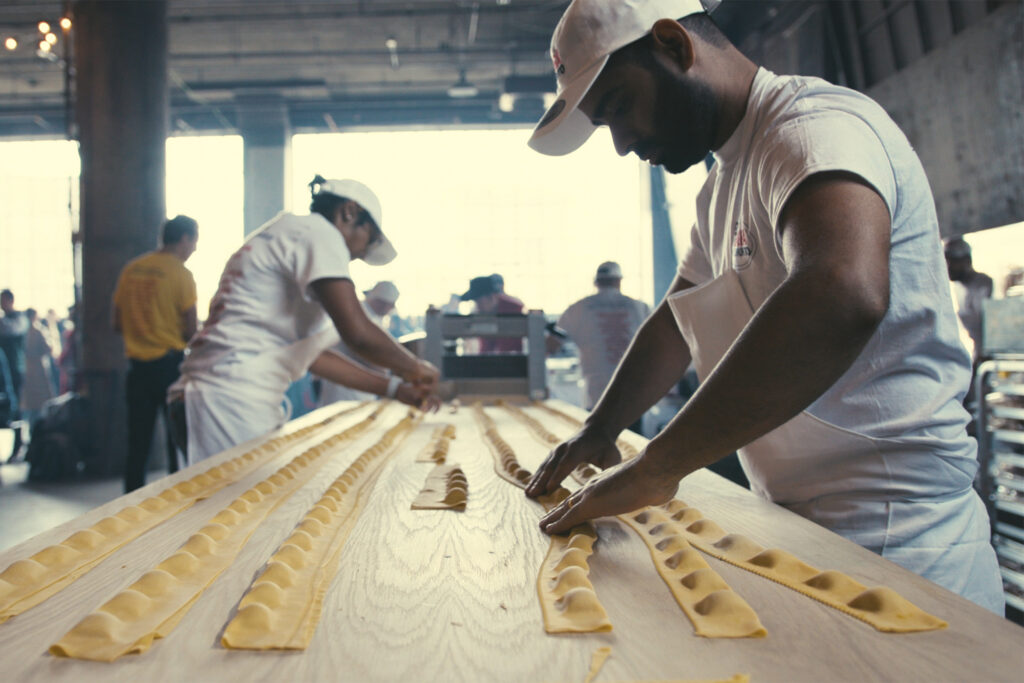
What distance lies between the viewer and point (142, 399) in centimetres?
416

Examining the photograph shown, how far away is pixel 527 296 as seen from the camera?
13445 millimetres

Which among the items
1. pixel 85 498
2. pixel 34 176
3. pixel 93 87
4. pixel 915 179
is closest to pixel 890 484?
pixel 915 179

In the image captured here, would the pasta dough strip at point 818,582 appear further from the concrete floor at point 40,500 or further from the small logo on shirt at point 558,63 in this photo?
the concrete floor at point 40,500

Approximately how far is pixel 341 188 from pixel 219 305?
0.56m

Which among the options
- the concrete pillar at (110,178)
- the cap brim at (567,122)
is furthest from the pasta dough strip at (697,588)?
the concrete pillar at (110,178)

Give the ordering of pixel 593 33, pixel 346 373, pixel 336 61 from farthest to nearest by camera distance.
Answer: pixel 336 61 < pixel 346 373 < pixel 593 33

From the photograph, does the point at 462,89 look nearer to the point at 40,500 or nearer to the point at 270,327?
the point at 40,500

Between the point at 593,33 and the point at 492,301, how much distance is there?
4.59m

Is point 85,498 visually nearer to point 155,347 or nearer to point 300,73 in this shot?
point 155,347

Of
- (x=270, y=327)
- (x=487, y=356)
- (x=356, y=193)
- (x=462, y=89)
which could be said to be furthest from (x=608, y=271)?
(x=462, y=89)

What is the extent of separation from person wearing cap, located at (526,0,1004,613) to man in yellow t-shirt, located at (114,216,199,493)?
3387 millimetres

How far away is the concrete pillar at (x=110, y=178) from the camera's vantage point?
571cm

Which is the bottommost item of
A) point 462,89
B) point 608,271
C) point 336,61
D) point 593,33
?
point 608,271

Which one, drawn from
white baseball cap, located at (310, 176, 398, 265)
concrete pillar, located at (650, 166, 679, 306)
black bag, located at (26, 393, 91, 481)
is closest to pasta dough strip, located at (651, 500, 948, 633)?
white baseball cap, located at (310, 176, 398, 265)
